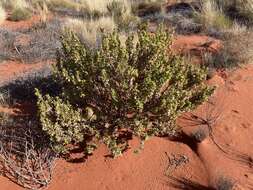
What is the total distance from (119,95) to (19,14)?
784 cm

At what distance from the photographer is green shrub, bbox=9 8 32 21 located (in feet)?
39.8

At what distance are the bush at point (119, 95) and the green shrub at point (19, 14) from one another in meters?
7.09

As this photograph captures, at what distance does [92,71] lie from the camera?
525cm

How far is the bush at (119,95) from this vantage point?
16.0 ft

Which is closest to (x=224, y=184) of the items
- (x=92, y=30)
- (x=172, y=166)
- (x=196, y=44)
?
(x=172, y=166)

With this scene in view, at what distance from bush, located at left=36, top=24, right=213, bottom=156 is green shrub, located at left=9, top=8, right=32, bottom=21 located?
7.09m

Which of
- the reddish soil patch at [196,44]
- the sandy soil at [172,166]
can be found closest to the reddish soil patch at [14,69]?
the reddish soil patch at [196,44]

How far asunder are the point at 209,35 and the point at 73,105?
3.98 m

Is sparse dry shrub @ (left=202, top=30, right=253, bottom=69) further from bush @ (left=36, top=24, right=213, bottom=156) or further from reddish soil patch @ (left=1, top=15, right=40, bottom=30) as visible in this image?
reddish soil patch @ (left=1, top=15, right=40, bottom=30)

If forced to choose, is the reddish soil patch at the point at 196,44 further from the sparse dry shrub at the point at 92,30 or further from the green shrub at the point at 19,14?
the green shrub at the point at 19,14

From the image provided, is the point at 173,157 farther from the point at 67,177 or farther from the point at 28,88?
the point at 28,88

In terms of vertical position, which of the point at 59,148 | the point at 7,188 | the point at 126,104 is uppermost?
the point at 126,104

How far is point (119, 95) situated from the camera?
5.14 m

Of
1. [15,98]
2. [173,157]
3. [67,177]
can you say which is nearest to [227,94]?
[173,157]
